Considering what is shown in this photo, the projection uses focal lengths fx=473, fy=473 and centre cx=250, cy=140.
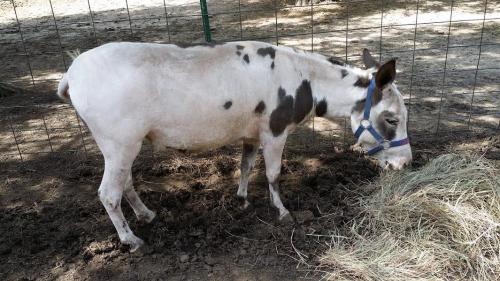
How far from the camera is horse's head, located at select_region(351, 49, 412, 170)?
367 cm

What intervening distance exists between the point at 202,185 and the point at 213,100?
1.33 meters

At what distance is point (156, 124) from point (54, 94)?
12.6 ft

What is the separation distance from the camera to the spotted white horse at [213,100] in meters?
3.21

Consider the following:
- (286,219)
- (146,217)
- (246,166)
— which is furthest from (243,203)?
(146,217)

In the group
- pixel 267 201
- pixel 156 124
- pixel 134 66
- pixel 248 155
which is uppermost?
pixel 134 66

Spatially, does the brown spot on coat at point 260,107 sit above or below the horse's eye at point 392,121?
above

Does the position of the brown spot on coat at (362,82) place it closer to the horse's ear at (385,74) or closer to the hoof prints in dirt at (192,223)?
the horse's ear at (385,74)

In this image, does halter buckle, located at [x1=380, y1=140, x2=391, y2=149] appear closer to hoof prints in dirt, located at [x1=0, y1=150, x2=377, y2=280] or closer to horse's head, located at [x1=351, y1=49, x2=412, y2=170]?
horse's head, located at [x1=351, y1=49, x2=412, y2=170]

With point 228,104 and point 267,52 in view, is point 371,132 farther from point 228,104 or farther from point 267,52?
point 228,104

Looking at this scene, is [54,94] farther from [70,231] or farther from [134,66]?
[134,66]

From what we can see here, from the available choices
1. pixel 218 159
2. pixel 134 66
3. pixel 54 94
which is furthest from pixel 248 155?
pixel 54 94

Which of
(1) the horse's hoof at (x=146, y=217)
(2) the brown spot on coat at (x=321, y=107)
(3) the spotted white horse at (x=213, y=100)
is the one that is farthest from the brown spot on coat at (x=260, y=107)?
(1) the horse's hoof at (x=146, y=217)

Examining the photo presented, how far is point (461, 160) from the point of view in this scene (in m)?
4.27

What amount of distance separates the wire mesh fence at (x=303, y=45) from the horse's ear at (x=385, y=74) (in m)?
1.65
